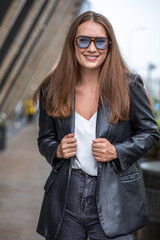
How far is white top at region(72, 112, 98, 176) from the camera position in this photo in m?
2.07

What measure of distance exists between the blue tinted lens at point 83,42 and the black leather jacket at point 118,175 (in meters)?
0.33

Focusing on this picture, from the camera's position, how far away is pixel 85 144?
211 cm

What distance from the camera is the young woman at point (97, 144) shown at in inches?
79.9

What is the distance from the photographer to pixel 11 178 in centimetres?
801

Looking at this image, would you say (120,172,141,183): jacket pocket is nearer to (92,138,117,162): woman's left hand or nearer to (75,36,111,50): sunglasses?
(92,138,117,162): woman's left hand

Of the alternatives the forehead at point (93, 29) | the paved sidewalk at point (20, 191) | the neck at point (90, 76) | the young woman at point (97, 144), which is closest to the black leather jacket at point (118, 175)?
the young woman at point (97, 144)

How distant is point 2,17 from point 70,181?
310 inches

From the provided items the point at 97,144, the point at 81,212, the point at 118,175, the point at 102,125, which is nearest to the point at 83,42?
the point at 102,125

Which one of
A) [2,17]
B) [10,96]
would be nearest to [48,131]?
[2,17]

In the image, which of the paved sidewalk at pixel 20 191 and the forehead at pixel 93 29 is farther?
the paved sidewalk at pixel 20 191

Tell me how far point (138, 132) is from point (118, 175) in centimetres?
28

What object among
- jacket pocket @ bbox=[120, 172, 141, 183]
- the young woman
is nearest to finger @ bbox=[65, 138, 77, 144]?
the young woman

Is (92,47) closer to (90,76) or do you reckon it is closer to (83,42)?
(83,42)

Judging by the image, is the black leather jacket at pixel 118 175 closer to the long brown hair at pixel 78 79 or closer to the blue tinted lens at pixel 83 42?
the long brown hair at pixel 78 79
